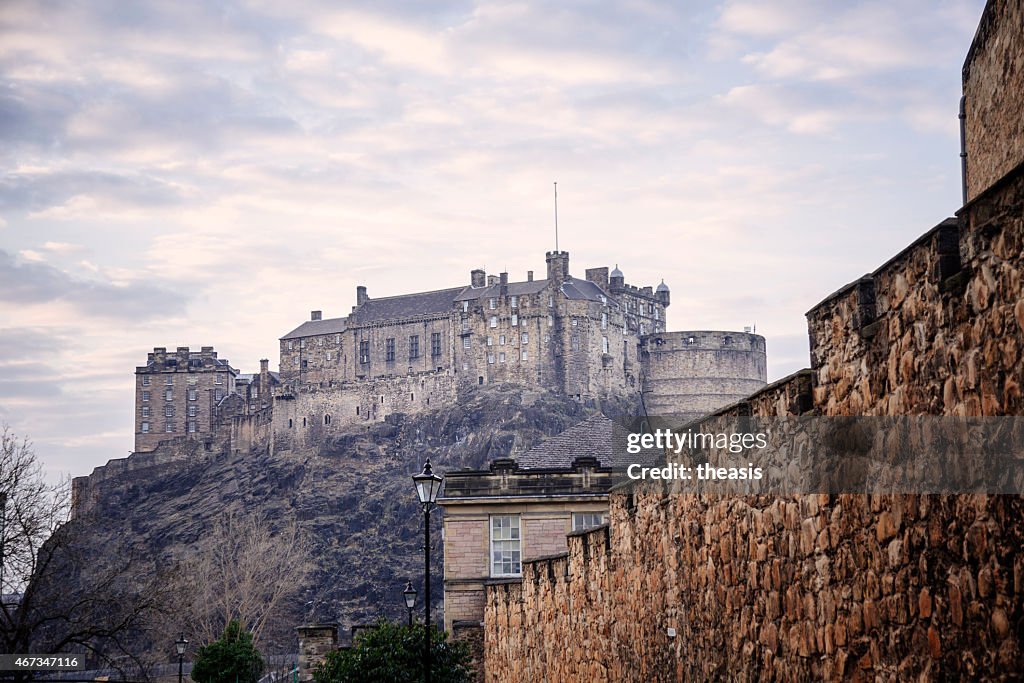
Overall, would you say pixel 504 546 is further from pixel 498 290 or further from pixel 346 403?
pixel 346 403

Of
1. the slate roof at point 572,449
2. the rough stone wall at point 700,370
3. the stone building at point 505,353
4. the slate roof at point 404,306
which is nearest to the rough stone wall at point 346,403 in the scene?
the stone building at point 505,353

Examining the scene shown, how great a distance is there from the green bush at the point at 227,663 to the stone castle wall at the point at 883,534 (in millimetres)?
26135

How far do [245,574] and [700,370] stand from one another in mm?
43800

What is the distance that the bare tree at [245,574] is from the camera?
239 ft

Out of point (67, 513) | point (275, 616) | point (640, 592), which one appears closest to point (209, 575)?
point (275, 616)

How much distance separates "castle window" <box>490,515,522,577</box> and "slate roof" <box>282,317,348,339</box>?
296 ft

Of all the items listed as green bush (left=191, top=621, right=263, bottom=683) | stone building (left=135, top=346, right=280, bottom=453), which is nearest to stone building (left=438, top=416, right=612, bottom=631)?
green bush (left=191, top=621, right=263, bottom=683)

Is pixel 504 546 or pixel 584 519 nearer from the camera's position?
pixel 584 519

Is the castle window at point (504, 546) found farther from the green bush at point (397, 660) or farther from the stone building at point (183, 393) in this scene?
the stone building at point (183, 393)

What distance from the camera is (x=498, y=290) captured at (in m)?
109

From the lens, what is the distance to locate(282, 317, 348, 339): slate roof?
118438 millimetres

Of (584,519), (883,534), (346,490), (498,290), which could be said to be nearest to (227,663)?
(584,519)

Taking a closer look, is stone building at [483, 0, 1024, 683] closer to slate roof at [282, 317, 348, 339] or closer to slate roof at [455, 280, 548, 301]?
slate roof at [455, 280, 548, 301]

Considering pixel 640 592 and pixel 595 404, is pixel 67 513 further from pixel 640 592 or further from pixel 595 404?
pixel 595 404
